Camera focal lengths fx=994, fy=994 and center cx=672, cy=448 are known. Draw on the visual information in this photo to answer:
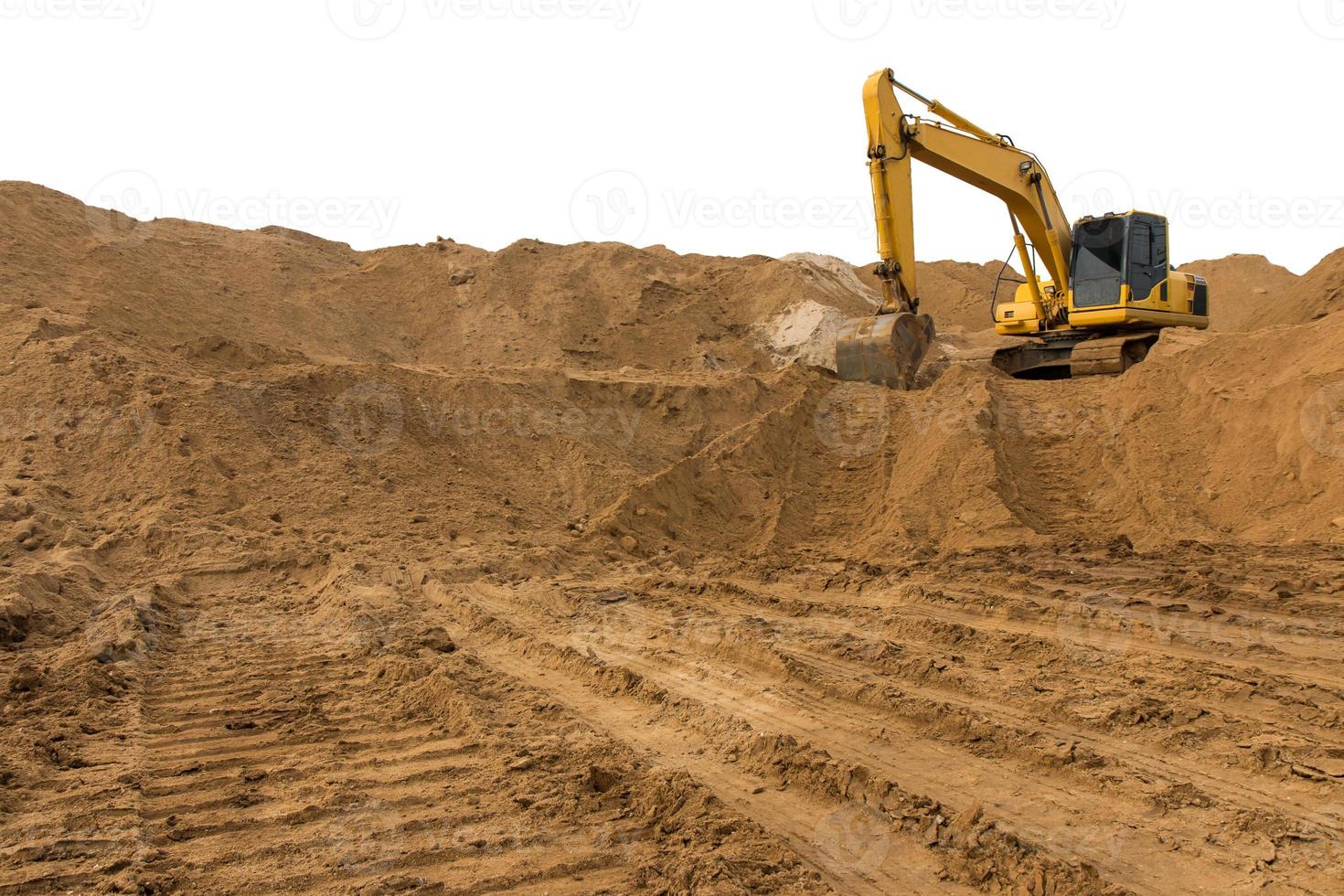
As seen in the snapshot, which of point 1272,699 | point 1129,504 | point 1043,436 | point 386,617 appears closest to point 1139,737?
point 1272,699

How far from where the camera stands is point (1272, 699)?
15.2 feet

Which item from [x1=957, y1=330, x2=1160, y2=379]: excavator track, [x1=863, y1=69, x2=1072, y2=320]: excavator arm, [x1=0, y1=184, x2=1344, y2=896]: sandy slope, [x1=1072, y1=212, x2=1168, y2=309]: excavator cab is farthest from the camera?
[x1=1072, y1=212, x2=1168, y2=309]: excavator cab

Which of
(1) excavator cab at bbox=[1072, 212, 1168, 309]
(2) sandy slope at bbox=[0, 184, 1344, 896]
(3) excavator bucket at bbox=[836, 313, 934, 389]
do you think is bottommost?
(2) sandy slope at bbox=[0, 184, 1344, 896]

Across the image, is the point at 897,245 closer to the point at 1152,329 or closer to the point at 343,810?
the point at 1152,329

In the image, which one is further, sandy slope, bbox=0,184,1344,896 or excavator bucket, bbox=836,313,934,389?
excavator bucket, bbox=836,313,934,389

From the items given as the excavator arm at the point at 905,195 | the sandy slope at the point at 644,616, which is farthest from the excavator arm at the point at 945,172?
the sandy slope at the point at 644,616

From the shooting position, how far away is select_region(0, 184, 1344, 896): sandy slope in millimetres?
3479

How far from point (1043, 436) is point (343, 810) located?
947cm

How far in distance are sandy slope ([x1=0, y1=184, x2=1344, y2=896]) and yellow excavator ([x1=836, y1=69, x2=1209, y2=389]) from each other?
1023 mm

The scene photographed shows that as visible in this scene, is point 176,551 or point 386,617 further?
point 176,551

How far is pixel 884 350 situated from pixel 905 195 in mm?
1940

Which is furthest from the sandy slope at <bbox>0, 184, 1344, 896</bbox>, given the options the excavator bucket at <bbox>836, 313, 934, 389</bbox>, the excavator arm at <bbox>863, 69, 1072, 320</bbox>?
the excavator arm at <bbox>863, 69, 1072, 320</bbox>

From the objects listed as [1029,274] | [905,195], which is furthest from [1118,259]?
[905,195]

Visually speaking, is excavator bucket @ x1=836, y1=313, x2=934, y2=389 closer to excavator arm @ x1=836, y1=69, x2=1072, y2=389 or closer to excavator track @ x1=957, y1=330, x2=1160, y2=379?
excavator arm @ x1=836, y1=69, x2=1072, y2=389
